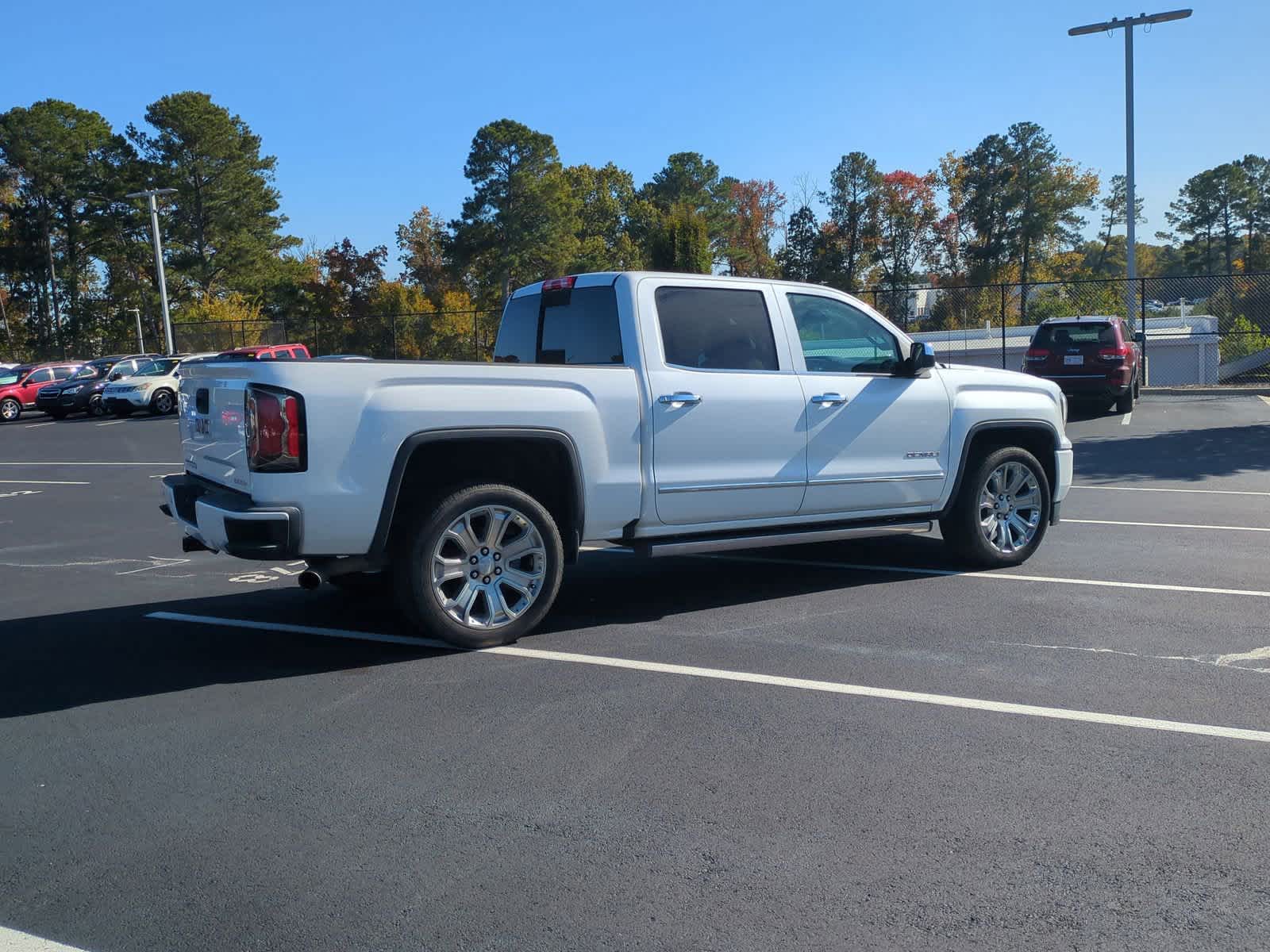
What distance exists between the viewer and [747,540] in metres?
6.82

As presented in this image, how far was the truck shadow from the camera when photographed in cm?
581

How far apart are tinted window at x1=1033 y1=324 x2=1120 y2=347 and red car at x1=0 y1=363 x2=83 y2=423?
28.7 meters

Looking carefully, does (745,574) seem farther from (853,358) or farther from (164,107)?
(164,107)

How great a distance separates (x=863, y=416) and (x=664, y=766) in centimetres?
354

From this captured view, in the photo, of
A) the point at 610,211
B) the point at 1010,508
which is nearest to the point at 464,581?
the point at 1010,508

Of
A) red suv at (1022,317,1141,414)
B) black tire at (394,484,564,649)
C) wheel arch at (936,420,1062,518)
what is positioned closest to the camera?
black tire at (394,484,564,649)

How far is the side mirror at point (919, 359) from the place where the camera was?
746 cm

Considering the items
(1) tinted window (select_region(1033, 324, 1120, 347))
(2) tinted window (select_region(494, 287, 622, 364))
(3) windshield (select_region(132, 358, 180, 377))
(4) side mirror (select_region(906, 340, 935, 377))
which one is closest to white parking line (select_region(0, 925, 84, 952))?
(2) tinted window (select_region(494, 287, 622, 364))

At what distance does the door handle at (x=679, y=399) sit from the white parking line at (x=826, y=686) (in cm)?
151

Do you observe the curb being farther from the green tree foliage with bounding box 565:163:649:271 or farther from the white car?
the green tree foliage with bounding box 565:163:649:271

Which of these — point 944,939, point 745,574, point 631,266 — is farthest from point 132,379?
point 631,266

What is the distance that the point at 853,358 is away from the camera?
748cm

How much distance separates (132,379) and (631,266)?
5295 centimetres

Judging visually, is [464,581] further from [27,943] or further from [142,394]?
[142,394]
